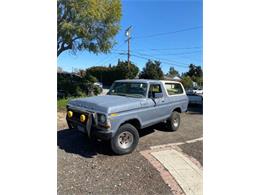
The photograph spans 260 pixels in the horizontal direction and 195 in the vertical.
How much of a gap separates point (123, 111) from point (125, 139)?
1.73 feet

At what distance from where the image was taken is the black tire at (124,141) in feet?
10.8

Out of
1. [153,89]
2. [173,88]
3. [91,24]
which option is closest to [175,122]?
[173,88]

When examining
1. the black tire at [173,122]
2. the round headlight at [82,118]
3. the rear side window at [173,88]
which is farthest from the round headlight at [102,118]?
the black tire at [173,122]

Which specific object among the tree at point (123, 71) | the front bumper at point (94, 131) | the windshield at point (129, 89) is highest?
the tree at point (123, 71)

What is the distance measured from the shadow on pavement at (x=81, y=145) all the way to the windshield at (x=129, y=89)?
3.41ft

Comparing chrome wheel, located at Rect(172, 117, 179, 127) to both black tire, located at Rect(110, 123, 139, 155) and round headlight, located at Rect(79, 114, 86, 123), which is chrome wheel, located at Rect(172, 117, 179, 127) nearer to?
black tire, located at Rect(110, 123, 139, 155)

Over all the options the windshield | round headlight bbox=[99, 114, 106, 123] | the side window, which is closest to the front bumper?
round headlight bbox=[99, 114, 106, 123]

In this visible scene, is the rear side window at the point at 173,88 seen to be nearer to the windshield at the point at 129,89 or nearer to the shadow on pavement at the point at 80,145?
the windshield at the point at 129,89

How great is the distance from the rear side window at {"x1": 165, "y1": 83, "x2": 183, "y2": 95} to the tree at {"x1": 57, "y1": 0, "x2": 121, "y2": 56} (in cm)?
453

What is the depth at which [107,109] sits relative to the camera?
3045mm

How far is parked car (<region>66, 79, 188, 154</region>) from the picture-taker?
310 centimetres

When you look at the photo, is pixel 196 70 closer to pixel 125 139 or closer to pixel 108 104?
pixel 108 104

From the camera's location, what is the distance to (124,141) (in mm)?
3469
